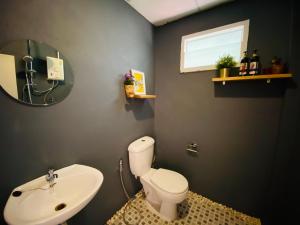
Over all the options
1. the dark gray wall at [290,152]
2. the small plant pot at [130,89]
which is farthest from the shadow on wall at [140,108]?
the dark gray wall at [290,152]

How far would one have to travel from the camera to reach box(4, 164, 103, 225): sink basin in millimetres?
594

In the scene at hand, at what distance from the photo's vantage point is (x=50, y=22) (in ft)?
2.79

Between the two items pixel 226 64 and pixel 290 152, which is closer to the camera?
pixel 290 152

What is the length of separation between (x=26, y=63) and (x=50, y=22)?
1.06 ft

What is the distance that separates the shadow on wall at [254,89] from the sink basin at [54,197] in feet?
4.96

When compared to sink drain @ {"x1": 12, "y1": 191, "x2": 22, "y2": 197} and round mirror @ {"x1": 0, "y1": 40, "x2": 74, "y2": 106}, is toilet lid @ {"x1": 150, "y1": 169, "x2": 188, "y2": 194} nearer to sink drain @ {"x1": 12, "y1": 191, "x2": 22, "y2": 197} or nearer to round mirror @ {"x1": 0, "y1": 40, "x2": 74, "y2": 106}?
sink drain @ {"x1": 12, "y1": 191, "x2": 22, "y2": 197}

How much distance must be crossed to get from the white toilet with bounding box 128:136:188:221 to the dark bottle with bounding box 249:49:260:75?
4.23ft

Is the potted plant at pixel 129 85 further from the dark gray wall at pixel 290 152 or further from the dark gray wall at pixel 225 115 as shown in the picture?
the dark gray wall at pixel 290 152

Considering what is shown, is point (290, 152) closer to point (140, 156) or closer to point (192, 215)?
point (192, 215)

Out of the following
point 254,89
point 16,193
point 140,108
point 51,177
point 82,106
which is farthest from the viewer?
point 140,108

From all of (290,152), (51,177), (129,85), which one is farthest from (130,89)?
(290,152)

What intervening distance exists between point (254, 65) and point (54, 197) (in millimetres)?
1941

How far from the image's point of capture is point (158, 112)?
1980mm

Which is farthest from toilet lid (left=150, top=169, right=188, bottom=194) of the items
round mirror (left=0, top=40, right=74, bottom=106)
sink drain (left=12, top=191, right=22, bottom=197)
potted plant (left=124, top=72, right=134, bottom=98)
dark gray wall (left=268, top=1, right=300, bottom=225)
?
round mirror (left=0, top=40, right=74, bottom=106)
